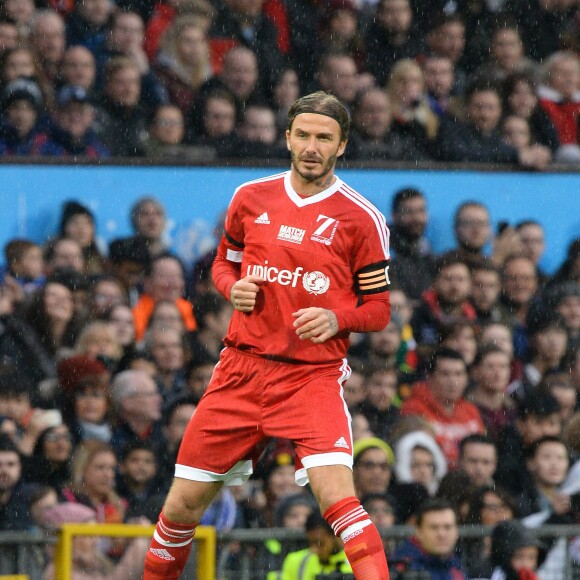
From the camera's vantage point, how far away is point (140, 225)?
10.8 metres

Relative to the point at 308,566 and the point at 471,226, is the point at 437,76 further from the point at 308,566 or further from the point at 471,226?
the point at 308,566

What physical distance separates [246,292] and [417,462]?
3.77 metres

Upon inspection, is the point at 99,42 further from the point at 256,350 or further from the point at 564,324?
the point at 256,350

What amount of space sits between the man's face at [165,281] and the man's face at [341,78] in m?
2.12

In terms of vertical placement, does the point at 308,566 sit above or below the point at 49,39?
below

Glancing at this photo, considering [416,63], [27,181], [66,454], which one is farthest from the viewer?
[416,63]

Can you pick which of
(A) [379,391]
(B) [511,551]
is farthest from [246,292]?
(A) [379,391]

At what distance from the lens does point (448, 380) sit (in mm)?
10625

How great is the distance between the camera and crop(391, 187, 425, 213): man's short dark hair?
11297 mm

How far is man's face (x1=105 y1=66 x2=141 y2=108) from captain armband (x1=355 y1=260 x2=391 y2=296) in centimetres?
472

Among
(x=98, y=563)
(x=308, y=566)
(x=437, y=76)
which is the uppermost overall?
(x=437, y=76)

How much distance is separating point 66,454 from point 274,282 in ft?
9.99

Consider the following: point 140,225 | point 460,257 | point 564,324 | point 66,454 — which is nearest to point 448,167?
point 460,257

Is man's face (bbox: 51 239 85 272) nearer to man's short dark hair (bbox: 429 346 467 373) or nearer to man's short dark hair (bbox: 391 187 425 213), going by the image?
man's short dark hair (bbox: 391 187 425 213)
